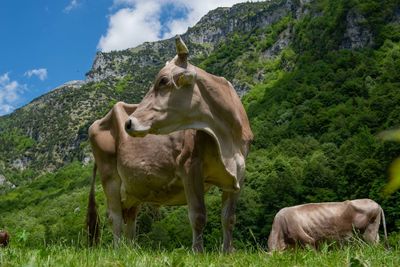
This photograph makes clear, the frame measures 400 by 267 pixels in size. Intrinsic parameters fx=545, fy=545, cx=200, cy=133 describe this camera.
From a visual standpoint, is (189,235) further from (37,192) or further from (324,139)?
(37,192)

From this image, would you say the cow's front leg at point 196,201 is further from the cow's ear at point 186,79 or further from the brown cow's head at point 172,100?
the cow's ear at point 186,79

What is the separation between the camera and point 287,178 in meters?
70.4

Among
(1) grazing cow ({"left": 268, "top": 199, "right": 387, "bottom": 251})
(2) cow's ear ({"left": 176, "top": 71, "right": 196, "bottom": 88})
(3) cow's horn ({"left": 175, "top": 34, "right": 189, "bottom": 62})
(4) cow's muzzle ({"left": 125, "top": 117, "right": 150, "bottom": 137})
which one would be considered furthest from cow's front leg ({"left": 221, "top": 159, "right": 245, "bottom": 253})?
(1) grazing cow ({"left": 268, "top": 199, "right": 387, "bottom": 251})

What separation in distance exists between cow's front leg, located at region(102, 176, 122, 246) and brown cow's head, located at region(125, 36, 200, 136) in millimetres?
2527

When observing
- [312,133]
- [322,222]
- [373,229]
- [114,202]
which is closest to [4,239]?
[114,202]

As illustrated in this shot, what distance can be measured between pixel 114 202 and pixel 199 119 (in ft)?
8.92

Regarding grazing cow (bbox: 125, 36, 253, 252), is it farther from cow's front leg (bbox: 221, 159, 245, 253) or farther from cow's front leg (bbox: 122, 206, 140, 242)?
cow's front leg (bbox: 122, 206, 140, 242)

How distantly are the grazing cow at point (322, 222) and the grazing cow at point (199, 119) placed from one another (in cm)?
566

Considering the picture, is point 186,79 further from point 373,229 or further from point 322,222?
point 373,229

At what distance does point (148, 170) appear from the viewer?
6.75 m

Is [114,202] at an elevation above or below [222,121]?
below

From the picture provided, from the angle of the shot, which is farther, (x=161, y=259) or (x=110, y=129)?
(x=110, y=129)

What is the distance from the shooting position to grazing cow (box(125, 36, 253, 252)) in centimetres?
569

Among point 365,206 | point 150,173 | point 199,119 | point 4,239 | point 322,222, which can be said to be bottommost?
point 322,222
